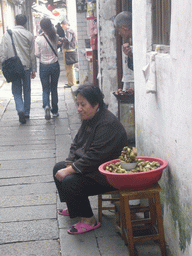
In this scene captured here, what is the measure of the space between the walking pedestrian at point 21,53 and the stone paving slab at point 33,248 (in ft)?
16.4

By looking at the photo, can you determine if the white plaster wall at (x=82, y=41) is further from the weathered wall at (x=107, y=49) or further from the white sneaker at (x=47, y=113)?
the weathered wall at (x=107, y=49)

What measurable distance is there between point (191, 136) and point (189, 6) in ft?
2.66

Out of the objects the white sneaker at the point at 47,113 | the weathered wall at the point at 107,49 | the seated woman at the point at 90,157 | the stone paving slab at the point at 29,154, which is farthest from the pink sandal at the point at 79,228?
the white sneaker at the point at 47,113

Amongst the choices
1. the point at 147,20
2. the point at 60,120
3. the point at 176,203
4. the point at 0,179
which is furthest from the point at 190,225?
the point at 60,120

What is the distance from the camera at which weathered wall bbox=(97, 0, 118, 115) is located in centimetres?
764

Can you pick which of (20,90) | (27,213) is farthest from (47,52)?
(27,213)

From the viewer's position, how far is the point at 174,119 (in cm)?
310

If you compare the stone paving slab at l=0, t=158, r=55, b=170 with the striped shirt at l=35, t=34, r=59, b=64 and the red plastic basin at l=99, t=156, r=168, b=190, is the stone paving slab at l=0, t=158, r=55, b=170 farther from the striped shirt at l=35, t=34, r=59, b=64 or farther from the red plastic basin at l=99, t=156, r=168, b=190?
the striped shirt at l=35, t=34, r=59, b=64

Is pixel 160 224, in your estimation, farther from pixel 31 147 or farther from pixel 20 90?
pixel 20 90

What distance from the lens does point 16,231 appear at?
4.01 m

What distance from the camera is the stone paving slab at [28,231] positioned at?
3863 millimetres

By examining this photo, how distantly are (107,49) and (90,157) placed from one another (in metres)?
4.35

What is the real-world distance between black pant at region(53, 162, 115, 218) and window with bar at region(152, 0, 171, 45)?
1.39 m

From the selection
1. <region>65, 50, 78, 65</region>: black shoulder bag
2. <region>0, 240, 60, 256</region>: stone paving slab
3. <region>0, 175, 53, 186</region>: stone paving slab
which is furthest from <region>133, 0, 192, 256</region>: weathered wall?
<region>65, 50, 78, 65</region>: black shoulder bag
